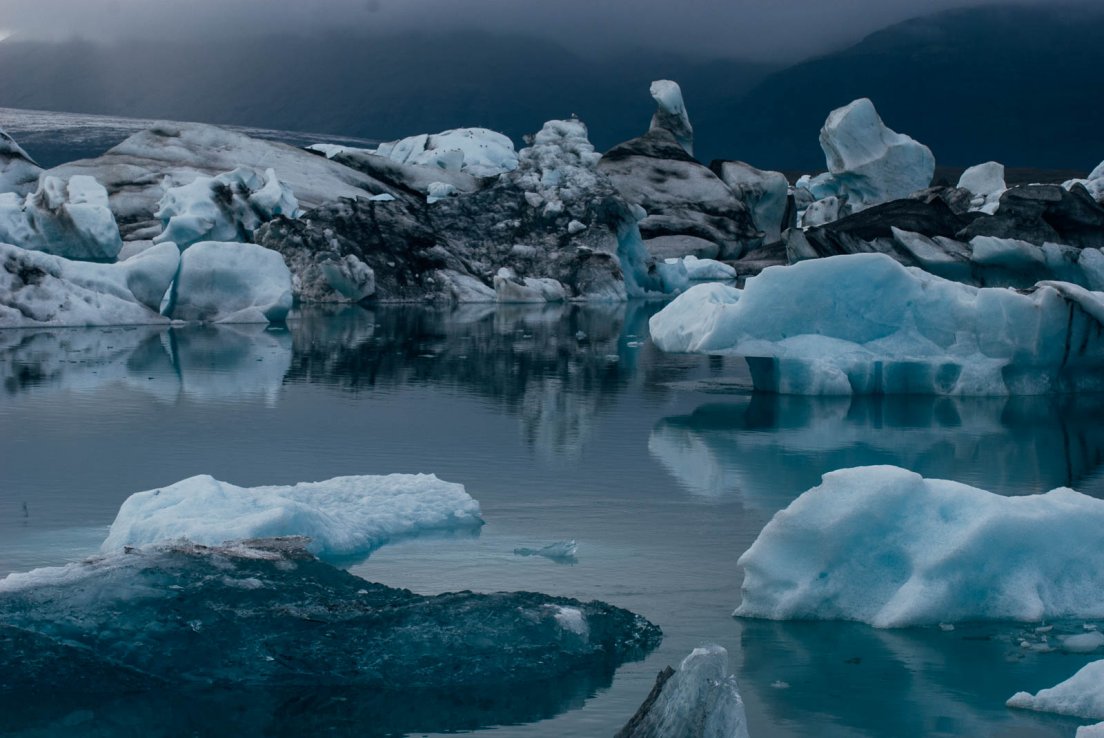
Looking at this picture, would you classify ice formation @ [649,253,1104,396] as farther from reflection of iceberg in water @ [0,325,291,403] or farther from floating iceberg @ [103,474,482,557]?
floating iceberg @ [103,474,482,557]

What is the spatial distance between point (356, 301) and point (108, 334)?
8424 mm

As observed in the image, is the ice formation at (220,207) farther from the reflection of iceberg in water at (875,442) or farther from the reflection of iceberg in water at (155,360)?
the reflection of iceberg in water at (875,442)

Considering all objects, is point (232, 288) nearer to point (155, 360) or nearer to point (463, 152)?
point (155, 360)

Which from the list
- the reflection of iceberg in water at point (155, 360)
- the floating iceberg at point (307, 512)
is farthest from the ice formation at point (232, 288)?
the floating iceberg at point (307, 512)

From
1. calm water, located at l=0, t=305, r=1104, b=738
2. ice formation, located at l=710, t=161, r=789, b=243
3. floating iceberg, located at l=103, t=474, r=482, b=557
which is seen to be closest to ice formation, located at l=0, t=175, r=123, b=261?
calm water, located at l=0, t=305, r=1104, b=738

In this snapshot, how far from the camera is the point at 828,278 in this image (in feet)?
39.4

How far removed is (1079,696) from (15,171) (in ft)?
93.7

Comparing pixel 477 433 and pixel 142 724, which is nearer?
pixel 142 724

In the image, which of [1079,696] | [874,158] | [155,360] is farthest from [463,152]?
[1079,696]

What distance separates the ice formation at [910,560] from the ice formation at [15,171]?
87.2ft

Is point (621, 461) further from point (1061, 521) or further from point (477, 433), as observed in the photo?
point (1061, 521)

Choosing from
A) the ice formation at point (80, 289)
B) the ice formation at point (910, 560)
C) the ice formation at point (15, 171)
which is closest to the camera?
the ice formation at point (910, 560)

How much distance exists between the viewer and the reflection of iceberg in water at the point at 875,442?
8.77 meters

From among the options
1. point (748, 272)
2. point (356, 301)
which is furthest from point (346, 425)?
point (748, 272)
